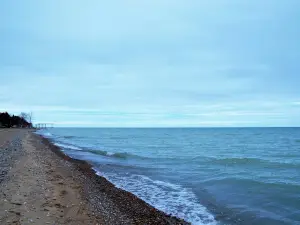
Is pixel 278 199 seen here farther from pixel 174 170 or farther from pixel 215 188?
pixel 174 170

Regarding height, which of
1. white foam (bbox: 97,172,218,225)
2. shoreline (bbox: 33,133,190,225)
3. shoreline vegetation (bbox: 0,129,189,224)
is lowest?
white foam (bbox: 97,172,218,225)

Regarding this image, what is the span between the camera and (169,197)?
40.5ft

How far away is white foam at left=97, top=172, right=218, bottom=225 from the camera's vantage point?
993 cm

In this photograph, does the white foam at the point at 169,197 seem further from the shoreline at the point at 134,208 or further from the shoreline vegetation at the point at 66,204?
the shoreline vegetation at the point at 66,204

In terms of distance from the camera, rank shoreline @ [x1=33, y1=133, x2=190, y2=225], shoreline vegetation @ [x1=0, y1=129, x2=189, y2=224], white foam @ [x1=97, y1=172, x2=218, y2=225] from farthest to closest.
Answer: white foam @ [x1=97, y1=172, x2=218, y2=225], shoreline @ [x1=33, y1=133, x2=190, y2=225], shoreline vegetation @ [x1=0, y1=129, x2=189, y2=224]

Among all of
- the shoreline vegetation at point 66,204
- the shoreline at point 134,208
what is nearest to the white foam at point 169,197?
the shoreline at point 134,208

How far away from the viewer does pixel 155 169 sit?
20734 millimetres

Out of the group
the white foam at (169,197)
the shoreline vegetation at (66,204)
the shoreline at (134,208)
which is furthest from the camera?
the white foam at (169,197)

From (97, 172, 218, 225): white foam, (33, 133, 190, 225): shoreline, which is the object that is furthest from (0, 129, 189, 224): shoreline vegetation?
(97, 172, 218, 225): white foam

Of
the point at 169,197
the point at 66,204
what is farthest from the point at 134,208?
the point at 169,197

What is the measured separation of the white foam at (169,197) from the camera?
9.93m

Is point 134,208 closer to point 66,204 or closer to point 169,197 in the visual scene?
point 66,204

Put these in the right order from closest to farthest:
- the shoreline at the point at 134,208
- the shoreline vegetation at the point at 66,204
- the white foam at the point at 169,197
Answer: the shoreline vegetation at the point at 66,204 < the shoreline at the point at 134,208 < the white foam at the point at 169,197

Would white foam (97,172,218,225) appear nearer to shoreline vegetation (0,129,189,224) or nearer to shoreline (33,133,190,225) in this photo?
shoreline (33,133,190,225)
